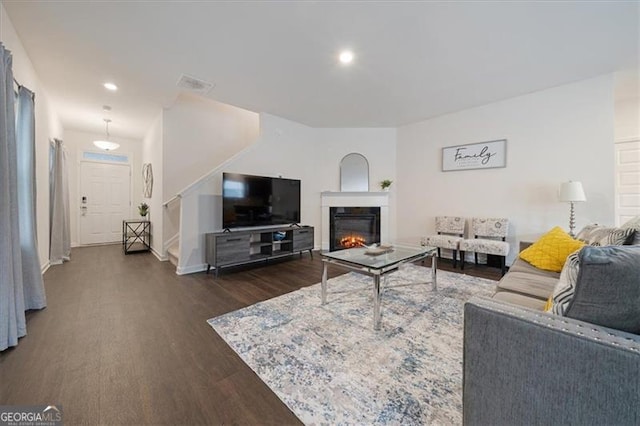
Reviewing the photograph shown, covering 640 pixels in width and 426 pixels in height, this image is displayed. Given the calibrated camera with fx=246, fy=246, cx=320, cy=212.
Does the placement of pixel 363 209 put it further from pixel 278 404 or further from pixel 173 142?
pixel 278 404

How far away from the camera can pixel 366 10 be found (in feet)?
6.75

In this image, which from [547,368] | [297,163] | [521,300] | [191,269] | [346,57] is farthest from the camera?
[297,163]

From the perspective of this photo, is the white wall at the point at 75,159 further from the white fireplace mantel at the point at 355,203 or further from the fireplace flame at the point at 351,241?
the fireplace flame at the point at 351,241

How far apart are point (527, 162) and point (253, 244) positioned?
4511mm

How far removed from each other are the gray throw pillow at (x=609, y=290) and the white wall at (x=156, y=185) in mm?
5143

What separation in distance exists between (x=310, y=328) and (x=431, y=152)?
13.6 feet

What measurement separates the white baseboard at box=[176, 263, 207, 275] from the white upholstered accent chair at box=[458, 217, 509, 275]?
4011 mm

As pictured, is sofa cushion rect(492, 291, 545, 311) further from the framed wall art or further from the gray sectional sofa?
the framed wall art

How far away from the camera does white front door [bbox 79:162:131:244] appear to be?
225 inches

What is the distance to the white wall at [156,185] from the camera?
4.44m

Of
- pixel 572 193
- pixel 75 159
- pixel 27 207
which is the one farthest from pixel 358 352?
pixel 75 159

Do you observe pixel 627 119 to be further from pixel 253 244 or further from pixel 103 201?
pixel 103 201

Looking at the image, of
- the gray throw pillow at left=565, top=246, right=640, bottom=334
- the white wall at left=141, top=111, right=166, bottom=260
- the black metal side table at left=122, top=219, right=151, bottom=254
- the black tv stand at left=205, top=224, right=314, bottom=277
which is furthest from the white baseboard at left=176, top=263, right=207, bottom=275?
the gray throw pillow at left=565, top=246, right=640, bottom=334

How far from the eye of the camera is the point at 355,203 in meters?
5.34
